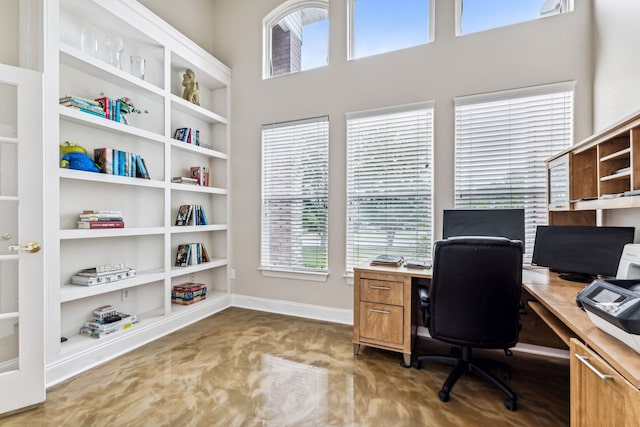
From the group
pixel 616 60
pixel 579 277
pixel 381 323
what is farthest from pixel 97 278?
pixel 616 60

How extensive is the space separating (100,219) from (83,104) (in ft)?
3.06

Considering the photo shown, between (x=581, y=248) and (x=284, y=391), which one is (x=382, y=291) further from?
(x=581, y=248)

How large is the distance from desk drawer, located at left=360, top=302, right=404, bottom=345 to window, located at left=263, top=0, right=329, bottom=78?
2765mm

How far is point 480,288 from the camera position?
6.13 feet

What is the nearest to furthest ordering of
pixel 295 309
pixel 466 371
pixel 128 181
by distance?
1. pixel 466 371
2. pixel 128 181
3. pixel 295 309

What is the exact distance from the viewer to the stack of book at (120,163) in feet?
8.31

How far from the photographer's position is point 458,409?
1839mm

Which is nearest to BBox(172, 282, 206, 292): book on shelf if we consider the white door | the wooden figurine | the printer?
the white door

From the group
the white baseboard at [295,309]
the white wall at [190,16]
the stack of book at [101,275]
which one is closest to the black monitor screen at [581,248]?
the white baseboard at [295,309]

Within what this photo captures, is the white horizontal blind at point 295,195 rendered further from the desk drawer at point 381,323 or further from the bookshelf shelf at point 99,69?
the bookshelf shelf at point 99,69

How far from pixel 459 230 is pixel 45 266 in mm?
3151

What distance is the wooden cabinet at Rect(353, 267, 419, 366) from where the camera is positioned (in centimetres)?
237

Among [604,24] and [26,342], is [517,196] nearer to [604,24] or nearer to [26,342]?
[604,24]

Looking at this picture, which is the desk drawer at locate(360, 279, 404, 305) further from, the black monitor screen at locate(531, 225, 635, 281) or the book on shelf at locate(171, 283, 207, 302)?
the book on shelf at locate(171, 283, 207, 302)
